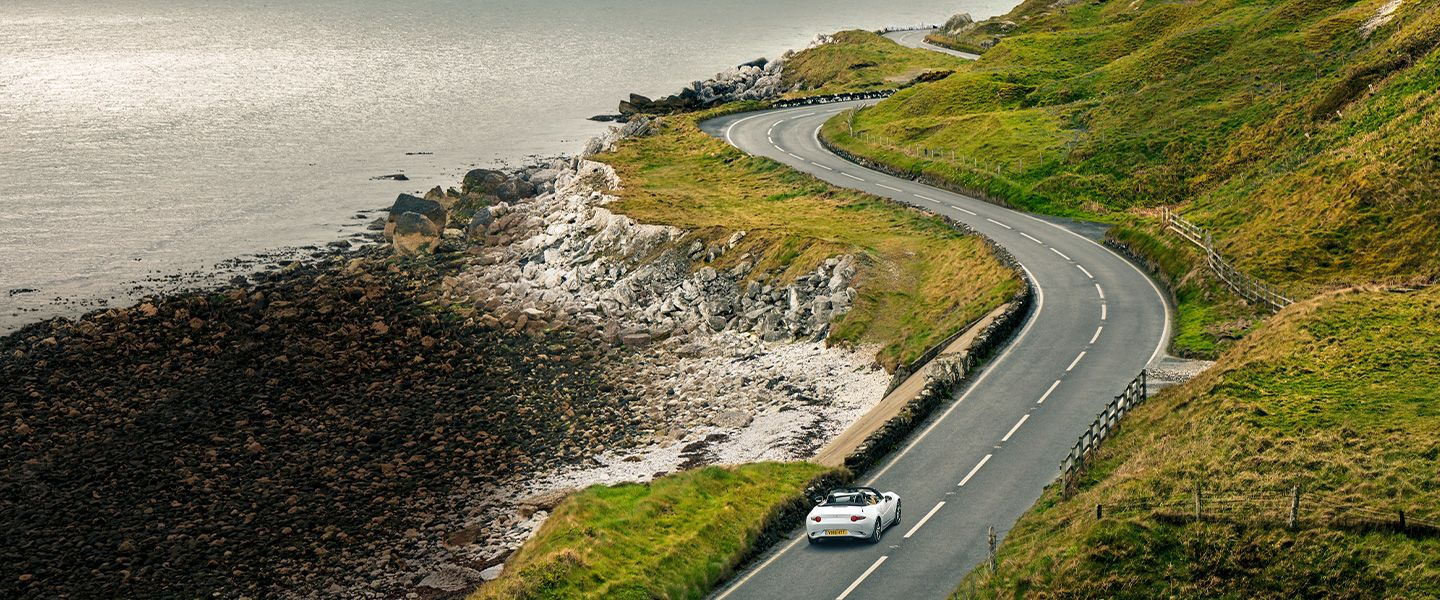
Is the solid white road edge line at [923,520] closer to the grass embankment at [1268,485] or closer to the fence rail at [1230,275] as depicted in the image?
the grass embankment at [1268,485]

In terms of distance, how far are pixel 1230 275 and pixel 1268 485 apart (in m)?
23.4

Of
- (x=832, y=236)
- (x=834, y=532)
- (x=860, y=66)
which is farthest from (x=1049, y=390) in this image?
(x=860, y=66)

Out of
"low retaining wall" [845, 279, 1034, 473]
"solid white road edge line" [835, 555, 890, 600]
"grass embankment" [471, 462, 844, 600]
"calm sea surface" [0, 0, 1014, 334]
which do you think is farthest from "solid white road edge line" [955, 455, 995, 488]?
"calm sea surface" [0, 0, 1014, 334]

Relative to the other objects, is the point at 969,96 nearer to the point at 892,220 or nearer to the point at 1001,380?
the point at 892,220

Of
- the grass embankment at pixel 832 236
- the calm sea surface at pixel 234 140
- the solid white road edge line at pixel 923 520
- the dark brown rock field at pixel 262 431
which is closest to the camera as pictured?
the solid white road edge line at pixel 923 520

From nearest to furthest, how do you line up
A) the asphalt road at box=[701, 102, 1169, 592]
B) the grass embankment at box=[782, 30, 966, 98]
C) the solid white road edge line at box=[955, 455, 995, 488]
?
1. the asphalt road at box=[701, 102, 1169, 592]
2. the solid white road edge line at box=[955, 455, 995, 488]
3. the grass embankment at box=[782, 30, 966, 98]

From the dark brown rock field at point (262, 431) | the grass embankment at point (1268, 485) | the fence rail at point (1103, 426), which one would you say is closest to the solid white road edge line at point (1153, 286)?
the grass embankment at point (1268, 485)

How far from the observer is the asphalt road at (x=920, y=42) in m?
136

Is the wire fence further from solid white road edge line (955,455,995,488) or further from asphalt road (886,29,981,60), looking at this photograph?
asphalt road (886,29,981,60)

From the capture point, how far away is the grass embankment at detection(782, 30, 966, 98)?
4633 inches

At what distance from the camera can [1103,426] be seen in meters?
31.0

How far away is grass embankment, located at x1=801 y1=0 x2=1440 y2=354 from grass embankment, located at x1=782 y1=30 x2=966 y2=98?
13078 millimetres

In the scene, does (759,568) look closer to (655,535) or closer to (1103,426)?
(655,535)

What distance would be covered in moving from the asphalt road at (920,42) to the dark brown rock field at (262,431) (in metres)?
93.5
